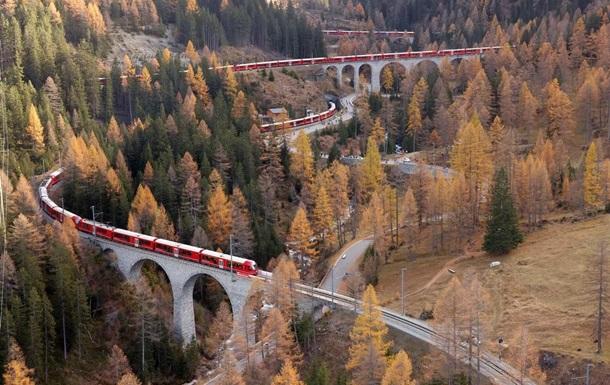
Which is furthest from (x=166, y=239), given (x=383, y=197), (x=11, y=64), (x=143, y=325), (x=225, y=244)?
(x=11, y=64)

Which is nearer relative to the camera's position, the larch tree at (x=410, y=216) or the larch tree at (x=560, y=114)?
the larch tree at (x=410, y=216)

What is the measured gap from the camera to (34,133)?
100250mm

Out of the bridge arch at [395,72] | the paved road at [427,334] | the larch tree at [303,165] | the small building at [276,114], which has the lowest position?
the paved road at [427,334]

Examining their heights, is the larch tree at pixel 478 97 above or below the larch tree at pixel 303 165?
above

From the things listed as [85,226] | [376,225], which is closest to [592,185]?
[376,225]

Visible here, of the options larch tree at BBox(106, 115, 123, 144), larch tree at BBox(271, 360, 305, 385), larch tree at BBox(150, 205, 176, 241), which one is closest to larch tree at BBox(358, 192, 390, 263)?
larch tree at BBox(150, 205, 176, 241)

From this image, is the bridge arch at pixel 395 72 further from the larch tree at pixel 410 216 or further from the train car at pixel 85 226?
the train car at pixel 85 226

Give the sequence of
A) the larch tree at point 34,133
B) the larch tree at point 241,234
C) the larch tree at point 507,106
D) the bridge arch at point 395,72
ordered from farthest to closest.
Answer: the bridge arch at point 395,72 → the larch tree at point 507,106 → the larch tree at point 34,133 → the larch tree at point 241,234

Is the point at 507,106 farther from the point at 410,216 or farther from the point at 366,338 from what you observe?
the point at 366,338

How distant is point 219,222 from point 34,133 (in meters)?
36.2

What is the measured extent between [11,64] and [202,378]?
79807 millimetres

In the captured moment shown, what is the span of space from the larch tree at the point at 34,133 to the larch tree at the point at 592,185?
74.1 meters

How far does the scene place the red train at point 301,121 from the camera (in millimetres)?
119387

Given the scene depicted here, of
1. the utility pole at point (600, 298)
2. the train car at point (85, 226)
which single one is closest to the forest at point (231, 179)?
the train car at point (85, 226)
